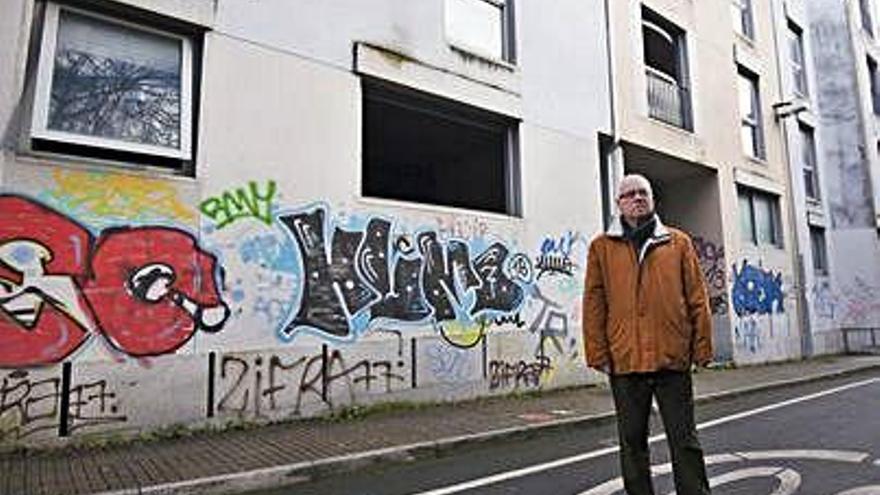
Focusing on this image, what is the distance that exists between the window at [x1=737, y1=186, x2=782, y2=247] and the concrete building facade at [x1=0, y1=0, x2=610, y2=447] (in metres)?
7.99

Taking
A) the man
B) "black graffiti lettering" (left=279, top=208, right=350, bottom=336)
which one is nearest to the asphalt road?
the man

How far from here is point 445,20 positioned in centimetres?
1113

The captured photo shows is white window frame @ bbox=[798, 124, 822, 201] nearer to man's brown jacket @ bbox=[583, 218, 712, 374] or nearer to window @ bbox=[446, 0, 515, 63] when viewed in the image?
window @ bbox=[446, 0, 515, 63]

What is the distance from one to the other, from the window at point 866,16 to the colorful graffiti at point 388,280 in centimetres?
2384

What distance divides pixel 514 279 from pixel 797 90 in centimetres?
1574

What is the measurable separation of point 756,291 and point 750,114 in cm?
493

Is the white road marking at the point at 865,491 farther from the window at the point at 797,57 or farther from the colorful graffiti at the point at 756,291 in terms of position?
the window at the point at 797,57

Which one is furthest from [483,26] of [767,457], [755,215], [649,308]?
[755,215]

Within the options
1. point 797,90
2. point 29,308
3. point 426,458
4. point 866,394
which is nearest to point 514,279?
point 426,458

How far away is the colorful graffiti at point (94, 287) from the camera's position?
22.0 ft

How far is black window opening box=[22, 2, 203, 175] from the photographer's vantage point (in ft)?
23.6

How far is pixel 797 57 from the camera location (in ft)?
75.9

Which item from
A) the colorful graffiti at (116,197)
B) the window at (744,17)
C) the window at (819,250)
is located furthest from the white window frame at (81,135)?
the window at (819,250)

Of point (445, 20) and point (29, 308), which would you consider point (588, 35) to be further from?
point (29, 308)
